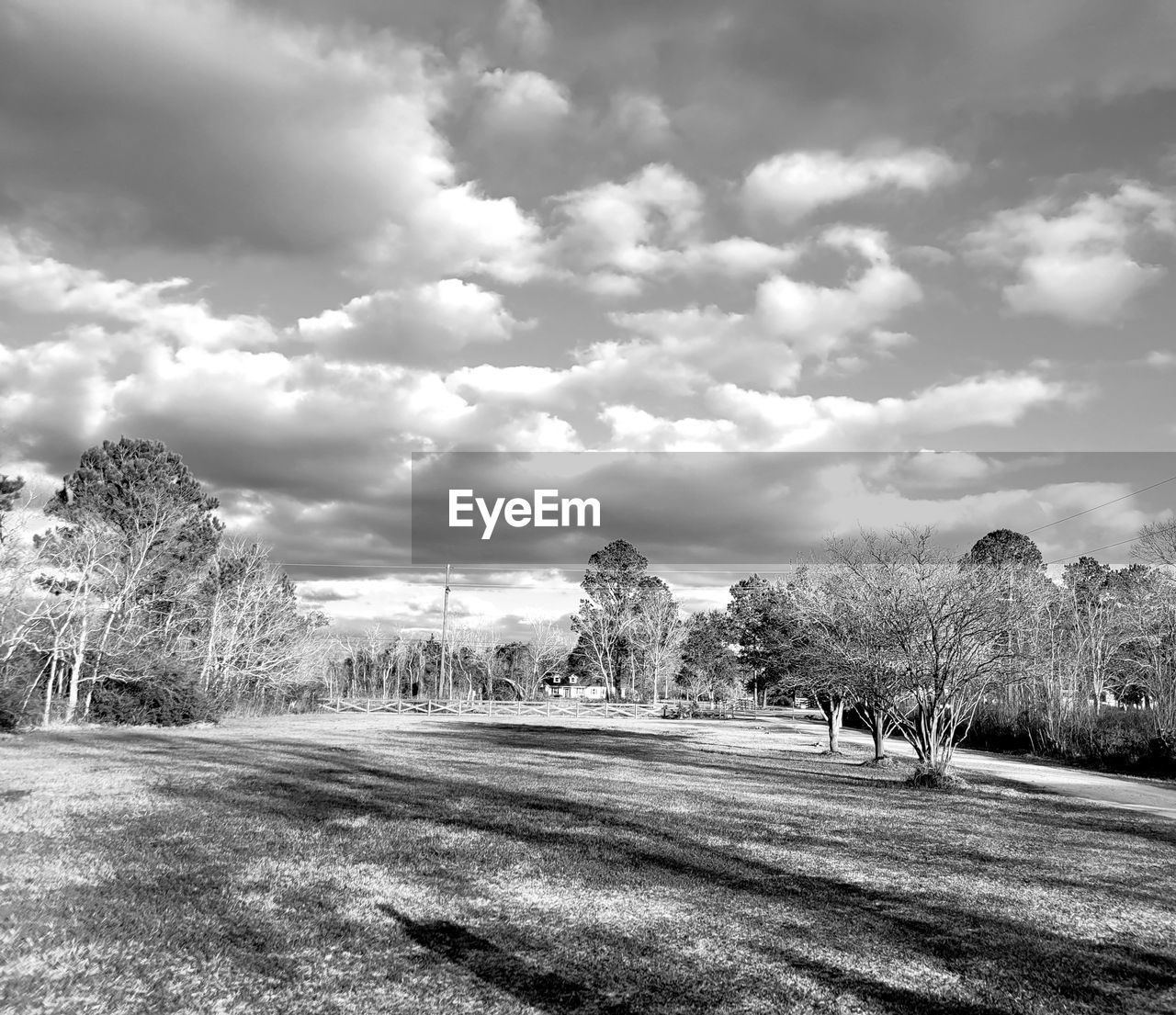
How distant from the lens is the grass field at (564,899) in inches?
210

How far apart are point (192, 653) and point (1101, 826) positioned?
3799 cm

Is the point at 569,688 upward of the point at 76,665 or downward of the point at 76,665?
downward

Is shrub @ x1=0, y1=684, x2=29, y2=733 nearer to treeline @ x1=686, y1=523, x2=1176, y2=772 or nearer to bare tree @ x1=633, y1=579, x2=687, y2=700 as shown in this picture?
treeline @ x1=686, y1=523, x2=1176, y2=772

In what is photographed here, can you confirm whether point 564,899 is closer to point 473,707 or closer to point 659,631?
point 473,707

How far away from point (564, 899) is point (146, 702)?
3122 centimetres

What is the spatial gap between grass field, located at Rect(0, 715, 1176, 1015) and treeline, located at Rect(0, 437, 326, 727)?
15.9 m

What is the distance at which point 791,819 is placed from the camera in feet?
40.5

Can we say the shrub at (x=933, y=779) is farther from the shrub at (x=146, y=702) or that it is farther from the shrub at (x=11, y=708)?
the shrub at (x=146, y=702)

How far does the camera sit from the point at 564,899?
7445 mm

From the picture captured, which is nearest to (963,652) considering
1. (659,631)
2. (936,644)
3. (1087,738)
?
(936,644)

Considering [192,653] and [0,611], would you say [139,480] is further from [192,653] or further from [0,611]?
[0,611]

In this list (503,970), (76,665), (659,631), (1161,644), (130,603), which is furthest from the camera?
(659,631)

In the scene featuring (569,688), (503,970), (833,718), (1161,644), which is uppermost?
(1161,644)

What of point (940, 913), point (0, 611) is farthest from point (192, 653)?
point (940, 913)
